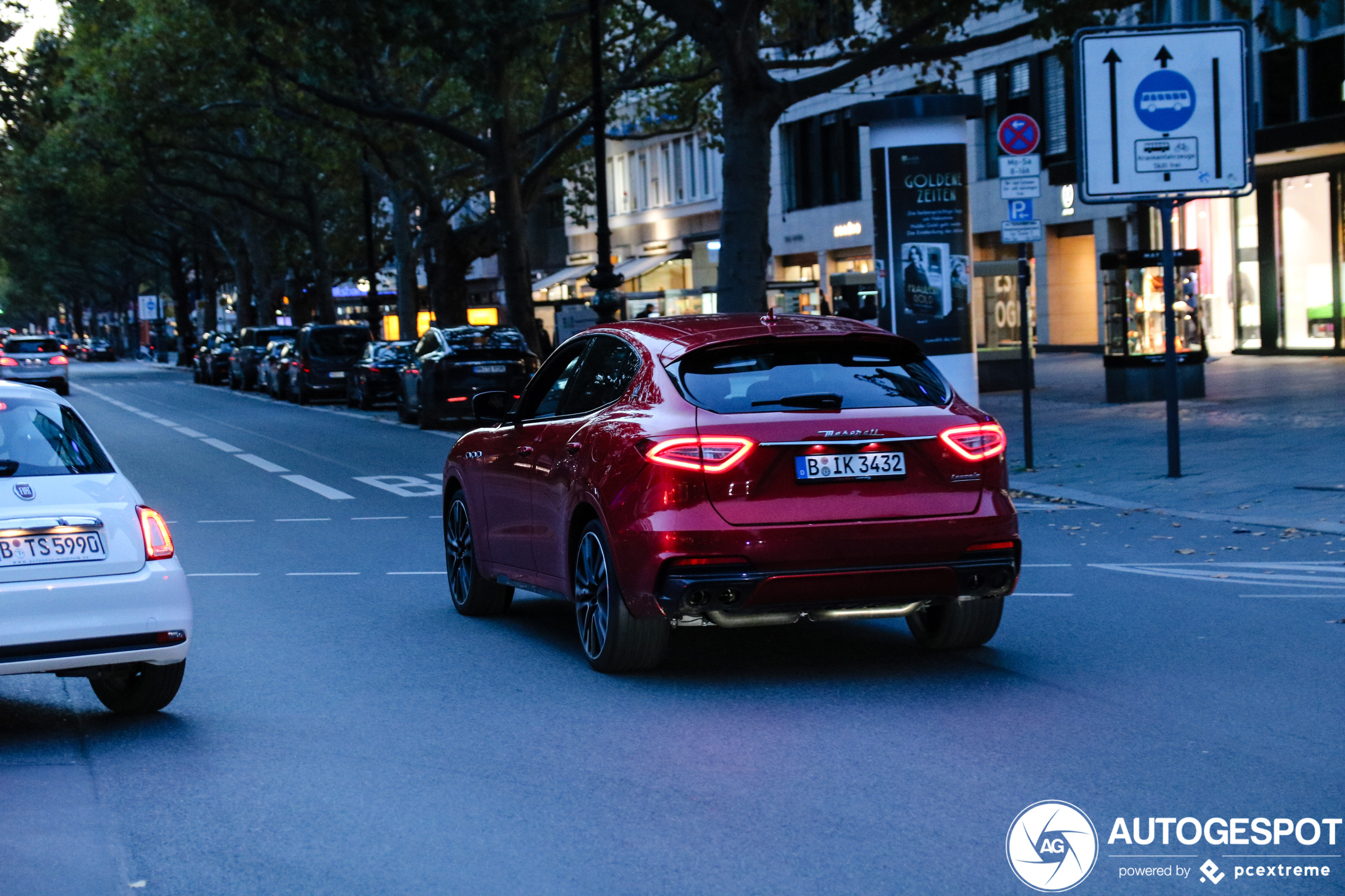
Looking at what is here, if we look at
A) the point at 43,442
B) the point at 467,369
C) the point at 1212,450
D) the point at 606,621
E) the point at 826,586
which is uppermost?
the point at 43,442

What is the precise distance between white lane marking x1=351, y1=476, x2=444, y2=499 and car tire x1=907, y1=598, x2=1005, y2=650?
9359 millimetres

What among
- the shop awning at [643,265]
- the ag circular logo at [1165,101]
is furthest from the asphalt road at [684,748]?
the shop awning at [643,265]

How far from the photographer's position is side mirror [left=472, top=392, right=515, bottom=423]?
9523 millimetres

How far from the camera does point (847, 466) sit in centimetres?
746

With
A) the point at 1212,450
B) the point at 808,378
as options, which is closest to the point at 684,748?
the point at 808,378

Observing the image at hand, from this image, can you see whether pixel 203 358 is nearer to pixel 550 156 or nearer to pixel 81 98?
pixel 81 98

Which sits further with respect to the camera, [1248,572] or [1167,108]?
[1167,108]

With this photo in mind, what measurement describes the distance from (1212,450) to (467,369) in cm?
1343

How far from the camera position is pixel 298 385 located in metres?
41.8

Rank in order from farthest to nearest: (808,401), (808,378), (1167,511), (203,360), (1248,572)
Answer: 1. (203,360)
2. (1167,511)
3. (1248,572)
4. (808,378)
5. (808,401)

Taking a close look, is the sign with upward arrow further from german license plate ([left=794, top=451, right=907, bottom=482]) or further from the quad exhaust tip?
the quad exhaust tip

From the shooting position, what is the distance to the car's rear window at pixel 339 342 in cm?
4119

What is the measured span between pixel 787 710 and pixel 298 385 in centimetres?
3588

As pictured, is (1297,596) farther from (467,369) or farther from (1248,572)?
(467,369)
